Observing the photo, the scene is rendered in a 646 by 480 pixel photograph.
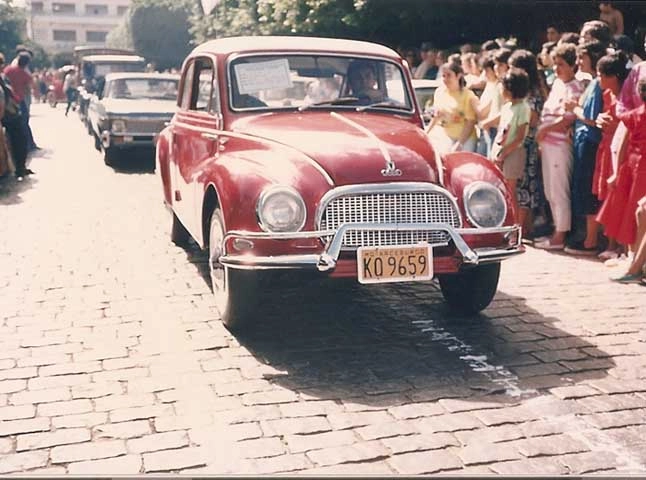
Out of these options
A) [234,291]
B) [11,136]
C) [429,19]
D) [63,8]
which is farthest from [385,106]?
[63,8]

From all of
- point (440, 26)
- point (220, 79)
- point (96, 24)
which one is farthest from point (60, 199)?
point (96, 24)

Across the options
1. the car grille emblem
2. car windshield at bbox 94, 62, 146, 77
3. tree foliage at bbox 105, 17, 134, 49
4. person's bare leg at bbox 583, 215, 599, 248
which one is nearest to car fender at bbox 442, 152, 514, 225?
the car grille emblem

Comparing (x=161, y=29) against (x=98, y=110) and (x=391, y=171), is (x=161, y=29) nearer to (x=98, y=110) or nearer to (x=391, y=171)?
(x=98, y=110)

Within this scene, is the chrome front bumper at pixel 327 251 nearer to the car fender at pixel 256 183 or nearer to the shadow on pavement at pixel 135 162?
the car fender at pixel 256 183

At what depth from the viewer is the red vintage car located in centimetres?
479

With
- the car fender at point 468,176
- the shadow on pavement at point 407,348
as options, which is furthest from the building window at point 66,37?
the car fender at point 468,176

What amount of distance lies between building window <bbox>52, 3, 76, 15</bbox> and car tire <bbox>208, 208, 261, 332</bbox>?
118621 millimetres

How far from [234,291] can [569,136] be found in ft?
13.7

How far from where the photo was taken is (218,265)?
551 centimetres

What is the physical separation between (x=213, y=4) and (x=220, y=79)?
21.9 feet

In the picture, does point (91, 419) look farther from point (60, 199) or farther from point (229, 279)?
point (60, 199)

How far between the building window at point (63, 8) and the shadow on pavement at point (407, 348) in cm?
11820

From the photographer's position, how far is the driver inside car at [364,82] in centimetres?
627

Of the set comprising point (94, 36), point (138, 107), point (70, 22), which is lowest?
point (138, 107)
